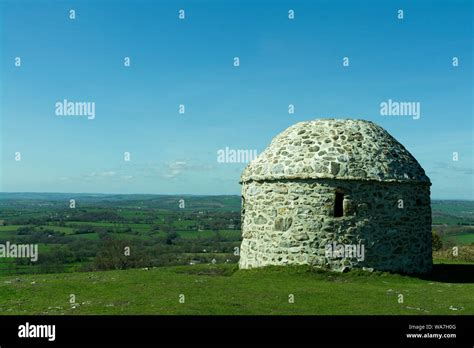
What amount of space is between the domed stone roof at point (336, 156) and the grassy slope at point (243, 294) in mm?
3823

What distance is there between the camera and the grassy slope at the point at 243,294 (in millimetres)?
13570

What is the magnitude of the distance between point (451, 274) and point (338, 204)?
6652mm

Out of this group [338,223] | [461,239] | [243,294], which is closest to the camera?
[243,294]

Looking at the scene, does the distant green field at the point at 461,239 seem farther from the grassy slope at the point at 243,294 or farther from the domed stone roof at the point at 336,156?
the grassy slope at the point at 243,294

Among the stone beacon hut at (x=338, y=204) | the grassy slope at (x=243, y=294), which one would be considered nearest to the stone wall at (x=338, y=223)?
the stone beacon hut at (x=338, y=204)

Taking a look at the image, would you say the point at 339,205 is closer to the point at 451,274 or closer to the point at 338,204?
the point at 338,204

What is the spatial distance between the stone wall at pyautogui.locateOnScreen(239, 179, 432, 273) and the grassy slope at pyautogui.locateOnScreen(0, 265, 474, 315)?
2.22 ft

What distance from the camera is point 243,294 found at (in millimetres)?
15562

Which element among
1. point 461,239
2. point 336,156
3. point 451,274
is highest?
point 336,156

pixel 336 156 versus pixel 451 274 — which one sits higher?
pixel 336 156

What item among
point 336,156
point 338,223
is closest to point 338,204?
point 338,223
